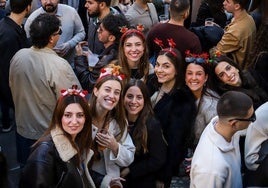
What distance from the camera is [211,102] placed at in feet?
14.7

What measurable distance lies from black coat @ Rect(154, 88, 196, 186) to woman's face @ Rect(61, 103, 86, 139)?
3.30 ft

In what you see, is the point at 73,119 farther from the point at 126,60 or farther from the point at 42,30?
the point at 126,60

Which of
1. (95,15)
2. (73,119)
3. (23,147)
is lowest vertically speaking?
(23,147)

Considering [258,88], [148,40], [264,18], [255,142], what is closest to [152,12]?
[148,40]

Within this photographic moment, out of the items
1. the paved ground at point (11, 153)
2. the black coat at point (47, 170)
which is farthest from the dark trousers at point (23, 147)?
the black coat at point (47, 170)

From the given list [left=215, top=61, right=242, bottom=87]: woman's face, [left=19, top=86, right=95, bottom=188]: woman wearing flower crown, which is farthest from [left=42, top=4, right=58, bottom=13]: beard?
[left=19, top=86, right=95, bottom=188]: woman wearing flower crown

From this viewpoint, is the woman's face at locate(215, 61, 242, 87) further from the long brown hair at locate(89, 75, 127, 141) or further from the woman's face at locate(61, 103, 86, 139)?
the woman's face at locate(61, 103, 86, 139)

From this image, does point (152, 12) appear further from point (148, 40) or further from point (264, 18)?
point (264, 18)

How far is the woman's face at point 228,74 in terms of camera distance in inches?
181

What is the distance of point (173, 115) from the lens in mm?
→ 4387

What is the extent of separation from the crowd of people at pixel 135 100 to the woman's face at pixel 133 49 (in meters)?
0.01

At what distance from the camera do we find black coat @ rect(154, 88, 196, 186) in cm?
434

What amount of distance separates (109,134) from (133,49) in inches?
46.4

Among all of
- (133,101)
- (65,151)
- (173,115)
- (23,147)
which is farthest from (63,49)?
(65,151)
